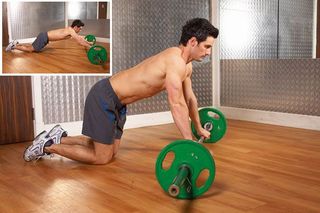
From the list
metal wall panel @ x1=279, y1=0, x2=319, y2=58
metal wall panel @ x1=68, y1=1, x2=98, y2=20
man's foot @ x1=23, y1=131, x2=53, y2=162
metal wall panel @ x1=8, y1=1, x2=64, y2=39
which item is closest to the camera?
man's foot @ x1=23, y1=131, x2=53, y2=162

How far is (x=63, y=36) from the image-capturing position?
3133mm

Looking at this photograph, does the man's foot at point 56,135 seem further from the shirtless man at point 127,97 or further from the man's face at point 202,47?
the man's face at point 202,47

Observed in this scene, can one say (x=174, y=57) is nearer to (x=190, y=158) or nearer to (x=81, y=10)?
(x=190, y=158)

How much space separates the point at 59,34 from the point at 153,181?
172 cm

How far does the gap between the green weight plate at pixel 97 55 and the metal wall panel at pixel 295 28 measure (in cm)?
247

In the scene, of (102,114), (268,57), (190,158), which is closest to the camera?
(190,158)

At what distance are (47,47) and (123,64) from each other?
0.75m

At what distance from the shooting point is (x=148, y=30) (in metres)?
3.81

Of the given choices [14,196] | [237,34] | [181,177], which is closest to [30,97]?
[14,196]

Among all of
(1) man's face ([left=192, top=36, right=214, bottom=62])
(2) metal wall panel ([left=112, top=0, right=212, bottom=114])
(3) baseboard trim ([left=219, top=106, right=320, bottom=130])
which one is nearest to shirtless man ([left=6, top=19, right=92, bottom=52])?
(2) metal wall panel ([left=112, top=0, right=212, bottom=114])

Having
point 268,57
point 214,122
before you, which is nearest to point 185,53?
point 214,122

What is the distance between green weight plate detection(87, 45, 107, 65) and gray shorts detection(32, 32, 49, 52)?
0.38m

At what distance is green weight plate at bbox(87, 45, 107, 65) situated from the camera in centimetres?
323

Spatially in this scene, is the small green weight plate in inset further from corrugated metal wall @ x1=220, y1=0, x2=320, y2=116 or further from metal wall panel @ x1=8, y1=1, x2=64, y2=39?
corrugated metal wall @ x1=220, y1=0, x2=320, y2=116
